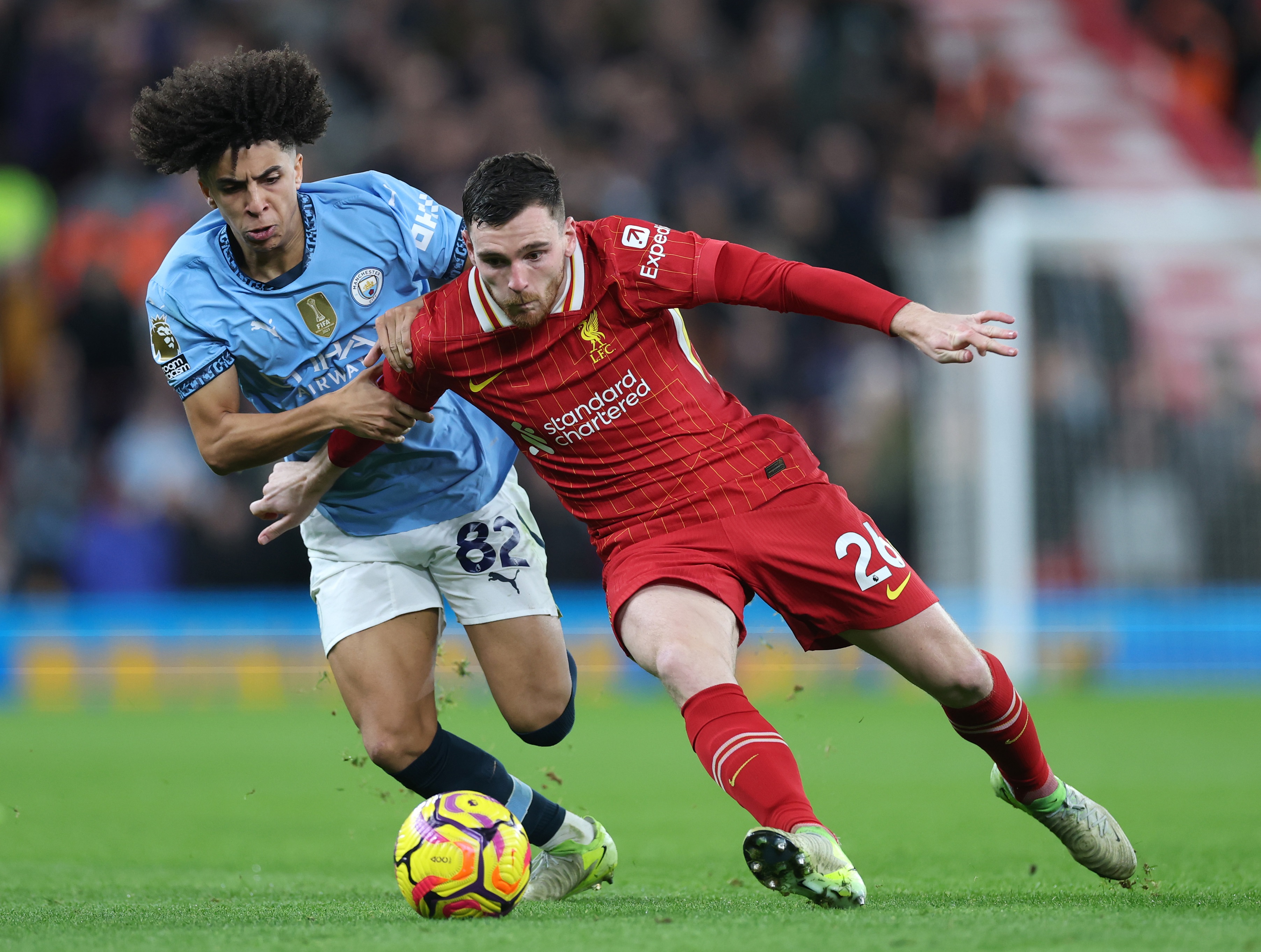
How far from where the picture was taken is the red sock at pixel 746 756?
3.98 meters

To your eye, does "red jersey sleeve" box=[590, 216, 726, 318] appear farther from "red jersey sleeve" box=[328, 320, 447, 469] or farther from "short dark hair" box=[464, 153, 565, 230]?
"red jersey sleeve" box=[328, 320, 447, 469]

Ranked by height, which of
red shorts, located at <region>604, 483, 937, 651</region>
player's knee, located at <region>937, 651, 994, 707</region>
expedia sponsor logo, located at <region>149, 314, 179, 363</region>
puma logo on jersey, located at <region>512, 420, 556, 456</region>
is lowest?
player's knee, located at <region>937, 651, 994, 707</region>

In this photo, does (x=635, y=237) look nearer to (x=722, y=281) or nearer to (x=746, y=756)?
(x=722, y=281)

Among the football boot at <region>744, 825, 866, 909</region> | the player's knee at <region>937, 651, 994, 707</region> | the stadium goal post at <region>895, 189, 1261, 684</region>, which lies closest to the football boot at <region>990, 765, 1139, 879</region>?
the player's knee at <region>937, 651, 994, 707</region>

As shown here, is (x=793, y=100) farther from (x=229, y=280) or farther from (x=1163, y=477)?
(x=229, y=280)

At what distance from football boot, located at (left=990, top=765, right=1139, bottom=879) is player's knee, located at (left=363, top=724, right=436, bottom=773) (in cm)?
172

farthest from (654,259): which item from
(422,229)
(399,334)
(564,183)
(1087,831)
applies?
(564,183)

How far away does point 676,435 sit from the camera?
4551mm

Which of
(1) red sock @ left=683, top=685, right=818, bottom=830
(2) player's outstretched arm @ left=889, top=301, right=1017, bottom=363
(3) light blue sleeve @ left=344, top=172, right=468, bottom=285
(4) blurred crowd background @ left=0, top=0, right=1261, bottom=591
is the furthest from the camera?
(4) blurred crowd background @ left=0, top=0, right=1261, bottom=591

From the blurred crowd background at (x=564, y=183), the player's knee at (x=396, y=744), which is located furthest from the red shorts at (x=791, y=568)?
the blurred crowd background at (x=564, y=183)

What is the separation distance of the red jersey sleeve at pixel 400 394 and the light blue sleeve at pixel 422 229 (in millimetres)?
555

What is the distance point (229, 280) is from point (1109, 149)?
44.5ft

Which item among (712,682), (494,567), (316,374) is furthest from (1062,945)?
(316,374)

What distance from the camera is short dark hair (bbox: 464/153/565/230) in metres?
4.36
